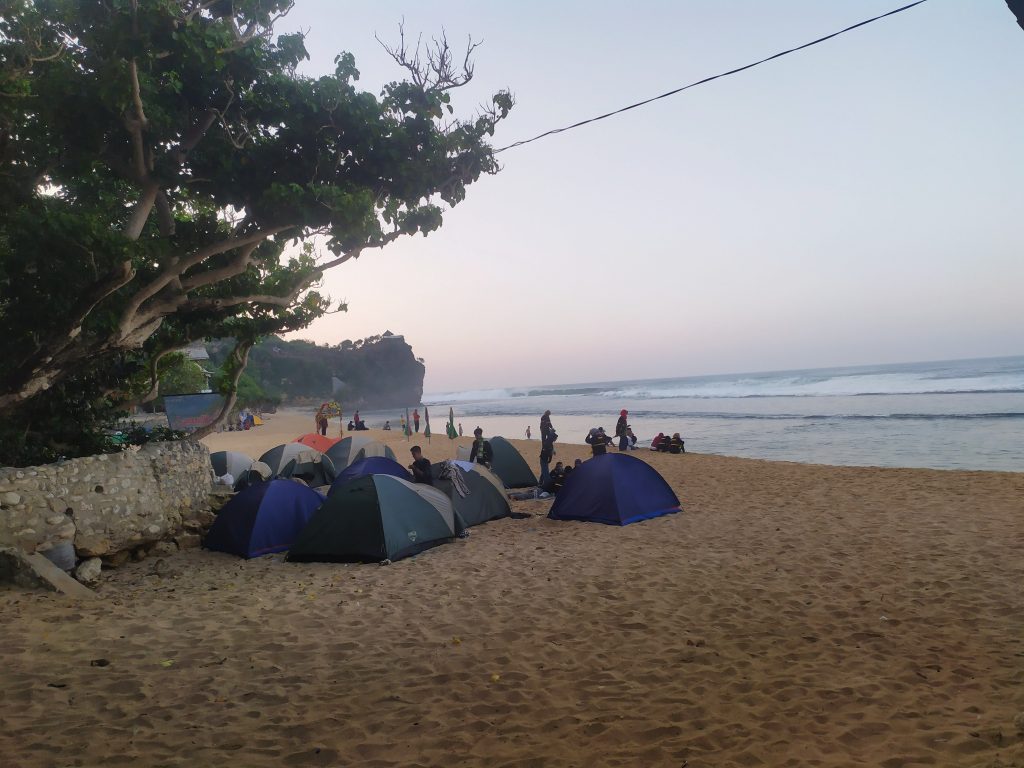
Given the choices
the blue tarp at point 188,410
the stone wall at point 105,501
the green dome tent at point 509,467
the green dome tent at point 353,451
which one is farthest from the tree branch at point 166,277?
the green dome tent at point 353,451

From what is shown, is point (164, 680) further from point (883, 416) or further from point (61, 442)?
point (883, 416)

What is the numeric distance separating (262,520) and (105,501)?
211 centimetres

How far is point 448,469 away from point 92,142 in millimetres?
7418

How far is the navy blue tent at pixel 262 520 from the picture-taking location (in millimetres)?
9227

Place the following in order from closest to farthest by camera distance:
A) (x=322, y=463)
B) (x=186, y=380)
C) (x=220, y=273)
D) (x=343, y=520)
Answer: (x=343, y=520), (x=220, y=273), (x=322, y=463), (x=186, y=380)

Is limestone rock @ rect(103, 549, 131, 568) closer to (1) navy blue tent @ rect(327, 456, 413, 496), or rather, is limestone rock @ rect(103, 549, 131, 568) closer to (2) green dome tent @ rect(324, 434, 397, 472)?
(1) navy blue tent @ rect(327, 456, 413, 496)

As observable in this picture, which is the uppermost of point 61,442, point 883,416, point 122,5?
point 122,5

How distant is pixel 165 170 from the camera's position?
8.95 m

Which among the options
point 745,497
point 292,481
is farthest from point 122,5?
point 745,497

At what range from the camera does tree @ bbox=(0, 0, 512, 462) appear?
768 cm

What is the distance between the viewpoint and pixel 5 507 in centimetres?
710

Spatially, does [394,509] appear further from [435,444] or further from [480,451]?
[435,444]

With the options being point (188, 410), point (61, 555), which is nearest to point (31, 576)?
point (61, 555)

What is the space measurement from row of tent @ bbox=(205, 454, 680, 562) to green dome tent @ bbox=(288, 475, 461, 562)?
1 centimetres
